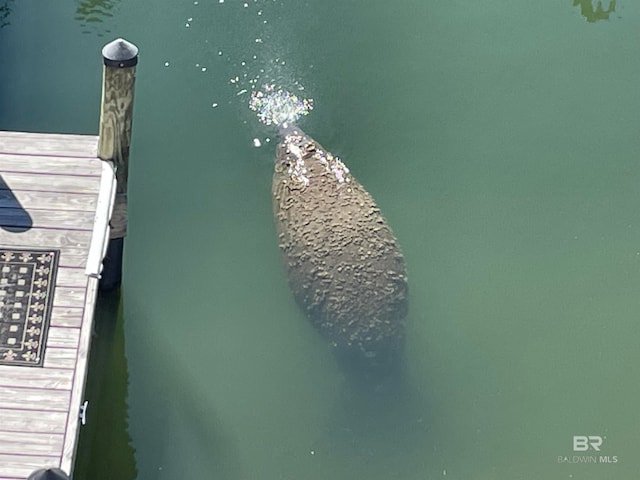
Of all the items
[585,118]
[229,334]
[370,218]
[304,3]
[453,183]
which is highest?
[304,3]

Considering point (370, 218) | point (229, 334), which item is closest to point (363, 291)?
point (370, 218)

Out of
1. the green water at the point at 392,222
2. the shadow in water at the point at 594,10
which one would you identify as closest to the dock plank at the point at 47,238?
the green water at the point at 392,222

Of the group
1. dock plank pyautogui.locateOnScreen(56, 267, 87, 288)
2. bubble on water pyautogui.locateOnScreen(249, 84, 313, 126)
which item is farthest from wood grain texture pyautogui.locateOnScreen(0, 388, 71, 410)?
bubble on water pyautogui.locateOnScreen(249, 84, 313, 126)

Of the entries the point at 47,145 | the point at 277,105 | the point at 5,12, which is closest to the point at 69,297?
the point at 47,145

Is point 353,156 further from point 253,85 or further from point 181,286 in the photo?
point 181,286

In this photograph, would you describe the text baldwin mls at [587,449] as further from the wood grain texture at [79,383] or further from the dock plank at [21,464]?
the dock plank at [21,464]

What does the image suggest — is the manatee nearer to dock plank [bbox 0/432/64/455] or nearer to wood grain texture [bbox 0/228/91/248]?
wood grain texture [bbox 0/228/91/248]
